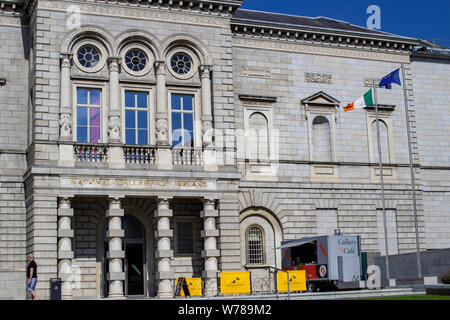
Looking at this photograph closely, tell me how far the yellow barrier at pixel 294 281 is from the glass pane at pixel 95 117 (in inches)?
443

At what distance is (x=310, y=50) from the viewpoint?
39844 mm

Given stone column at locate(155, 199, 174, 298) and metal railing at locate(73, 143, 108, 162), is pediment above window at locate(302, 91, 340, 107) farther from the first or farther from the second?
metal railing at locate(73, 143, 108, 162)

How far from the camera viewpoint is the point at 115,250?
31.6 metres

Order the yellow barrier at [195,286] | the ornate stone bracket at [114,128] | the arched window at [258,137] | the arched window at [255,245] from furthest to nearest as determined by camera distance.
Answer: the arched window at [258,137]
the arched window at [255,245]
the ornate stone bracket at [114,128]
the yellow barrier at [195,286]

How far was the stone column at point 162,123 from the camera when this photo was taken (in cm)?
3341

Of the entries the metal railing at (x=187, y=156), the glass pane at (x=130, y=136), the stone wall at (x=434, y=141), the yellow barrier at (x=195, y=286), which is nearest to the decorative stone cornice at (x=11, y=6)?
the glass pane at (x=130, y=136)

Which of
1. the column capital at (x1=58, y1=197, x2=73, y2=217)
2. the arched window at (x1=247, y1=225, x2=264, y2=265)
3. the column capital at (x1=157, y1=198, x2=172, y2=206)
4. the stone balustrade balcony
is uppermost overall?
the stone balustrade balcony

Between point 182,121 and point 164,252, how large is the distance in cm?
677

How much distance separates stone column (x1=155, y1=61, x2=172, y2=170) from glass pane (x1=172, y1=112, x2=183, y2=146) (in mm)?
768

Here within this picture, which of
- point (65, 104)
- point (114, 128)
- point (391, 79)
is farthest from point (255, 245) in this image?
point (65, 104)

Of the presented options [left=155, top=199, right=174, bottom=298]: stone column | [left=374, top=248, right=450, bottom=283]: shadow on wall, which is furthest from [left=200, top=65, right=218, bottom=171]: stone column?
[left=374, top=248, right=450, bottom=283]: shadow on wall

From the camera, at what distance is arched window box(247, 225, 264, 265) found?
36.6 metres

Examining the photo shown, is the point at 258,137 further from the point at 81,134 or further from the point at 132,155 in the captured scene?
the point at 81,134

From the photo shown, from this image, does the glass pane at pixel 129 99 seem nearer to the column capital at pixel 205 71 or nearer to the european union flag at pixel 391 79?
the column capital at pixel 205 71
